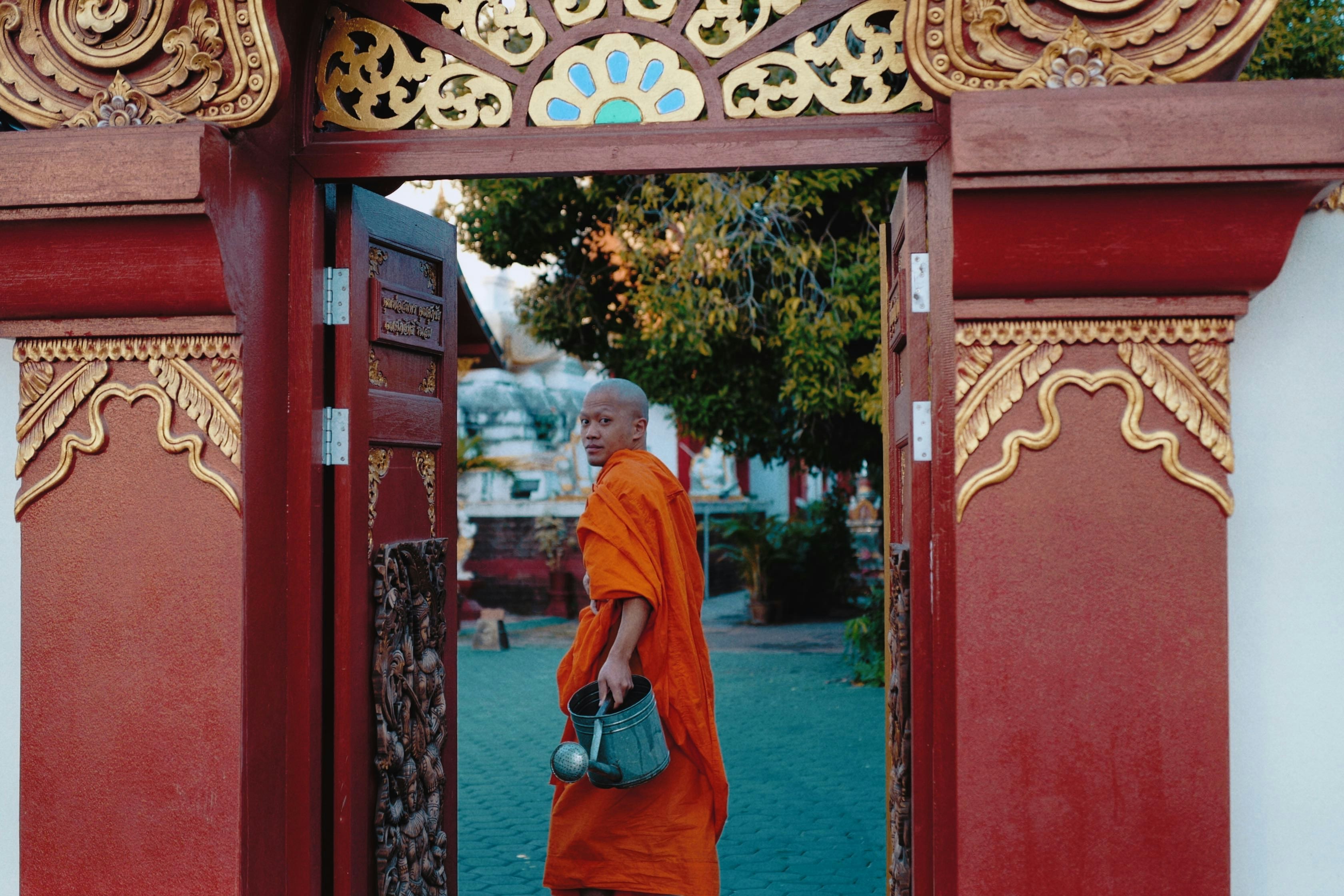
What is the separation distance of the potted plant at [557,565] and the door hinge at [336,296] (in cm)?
1145

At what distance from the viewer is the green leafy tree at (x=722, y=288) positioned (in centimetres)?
865

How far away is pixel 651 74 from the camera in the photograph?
3139 mm

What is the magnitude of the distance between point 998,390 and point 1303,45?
6824 millimetres

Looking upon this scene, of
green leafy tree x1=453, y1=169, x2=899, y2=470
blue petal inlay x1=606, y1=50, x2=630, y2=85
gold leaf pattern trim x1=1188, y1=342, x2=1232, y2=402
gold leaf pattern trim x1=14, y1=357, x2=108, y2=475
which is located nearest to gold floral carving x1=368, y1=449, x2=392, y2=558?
gold leaf pattern trim x1=14, y1=357, x2=108, y2=475

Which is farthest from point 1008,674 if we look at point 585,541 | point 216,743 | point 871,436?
point 871,436

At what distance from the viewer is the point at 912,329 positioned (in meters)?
3.10

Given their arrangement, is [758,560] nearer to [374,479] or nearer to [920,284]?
[374,479]

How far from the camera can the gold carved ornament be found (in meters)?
2.72

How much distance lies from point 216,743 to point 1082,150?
2.50 meters

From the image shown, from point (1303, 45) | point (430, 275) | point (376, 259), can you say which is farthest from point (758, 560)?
point (376, 259)

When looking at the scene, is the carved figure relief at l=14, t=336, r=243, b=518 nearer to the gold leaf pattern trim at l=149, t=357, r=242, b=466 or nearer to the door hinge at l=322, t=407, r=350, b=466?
the gold leaf pattern trim at l=149, t=357, r=242, b=466

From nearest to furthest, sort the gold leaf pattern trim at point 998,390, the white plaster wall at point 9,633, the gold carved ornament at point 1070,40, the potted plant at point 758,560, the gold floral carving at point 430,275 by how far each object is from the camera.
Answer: the gold carved ornament at point 1070,40
the gold leaf pattern trim at point 998,390
the white plaster wall at point 9,633
the gold floral carving at point 430,275
the potted plant at point 758,560

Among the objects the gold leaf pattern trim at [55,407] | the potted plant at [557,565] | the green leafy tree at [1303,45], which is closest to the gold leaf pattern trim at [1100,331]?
the gold leaf pattern trim at [55,407]

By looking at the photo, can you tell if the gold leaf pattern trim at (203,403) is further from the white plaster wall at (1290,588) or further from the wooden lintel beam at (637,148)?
the white plaster wall at (1290,588)
